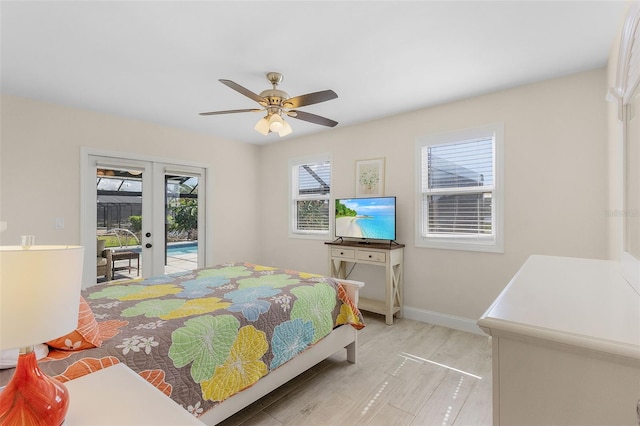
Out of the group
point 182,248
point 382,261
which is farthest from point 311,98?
point 182,248

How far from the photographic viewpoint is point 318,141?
4.64m

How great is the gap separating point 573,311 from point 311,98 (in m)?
2.03

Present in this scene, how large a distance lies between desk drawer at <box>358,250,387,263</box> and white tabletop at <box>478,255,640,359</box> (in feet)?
7.58

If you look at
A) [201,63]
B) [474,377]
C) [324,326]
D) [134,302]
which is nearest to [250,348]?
[324,326]

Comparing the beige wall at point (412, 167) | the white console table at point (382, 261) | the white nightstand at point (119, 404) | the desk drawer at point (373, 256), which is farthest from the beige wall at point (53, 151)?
the white nightstand at point (119, 404)

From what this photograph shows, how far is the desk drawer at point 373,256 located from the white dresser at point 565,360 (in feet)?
8.73

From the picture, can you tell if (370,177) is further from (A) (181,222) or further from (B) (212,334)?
(B) (212,334)

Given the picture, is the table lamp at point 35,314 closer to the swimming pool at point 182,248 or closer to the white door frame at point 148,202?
the white door frame at point 148,202

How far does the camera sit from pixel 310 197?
4.82 m

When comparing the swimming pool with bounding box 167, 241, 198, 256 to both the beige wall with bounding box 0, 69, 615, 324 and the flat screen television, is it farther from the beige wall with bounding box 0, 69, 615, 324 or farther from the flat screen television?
the flat screen television

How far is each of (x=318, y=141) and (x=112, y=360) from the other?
3814 millimetres

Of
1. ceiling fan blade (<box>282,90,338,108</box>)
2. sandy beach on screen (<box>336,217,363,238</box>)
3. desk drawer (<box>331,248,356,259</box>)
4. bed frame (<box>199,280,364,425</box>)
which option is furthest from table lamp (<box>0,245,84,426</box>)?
sandy beach on screen (<box>336,217,363,238</box>)

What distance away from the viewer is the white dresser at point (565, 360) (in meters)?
0.65

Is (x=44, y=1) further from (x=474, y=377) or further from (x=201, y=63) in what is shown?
(x=474, y=377)
